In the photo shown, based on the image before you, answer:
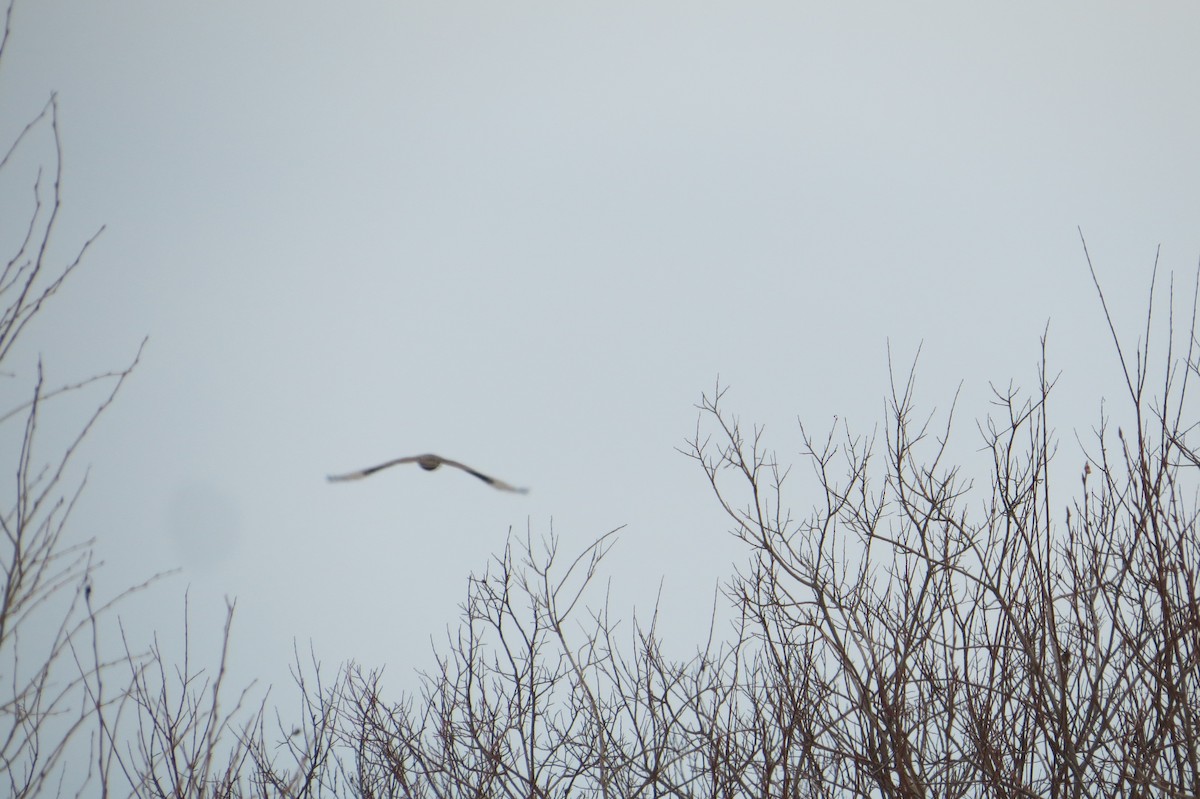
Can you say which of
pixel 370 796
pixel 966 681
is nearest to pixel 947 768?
pixel 966 681

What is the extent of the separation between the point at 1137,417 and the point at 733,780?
7.40 ft

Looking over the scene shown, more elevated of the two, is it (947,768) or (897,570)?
(897,570)

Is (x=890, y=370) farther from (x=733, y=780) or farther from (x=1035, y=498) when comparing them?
(x=733, y=780)

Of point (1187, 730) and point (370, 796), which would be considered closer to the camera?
point (1187, 730)

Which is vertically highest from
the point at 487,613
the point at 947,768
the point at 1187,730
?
the point at 487,613

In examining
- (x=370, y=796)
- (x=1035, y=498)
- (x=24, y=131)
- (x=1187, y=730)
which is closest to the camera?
(x=24, y=131)

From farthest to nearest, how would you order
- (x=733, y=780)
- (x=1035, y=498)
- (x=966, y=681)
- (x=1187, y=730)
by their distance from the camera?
(x=733, y=780), (x=966, y=681), (x=1035, y=498), (x=1187, y=730)

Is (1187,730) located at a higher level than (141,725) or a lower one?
lower

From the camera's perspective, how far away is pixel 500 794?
6.89 meters

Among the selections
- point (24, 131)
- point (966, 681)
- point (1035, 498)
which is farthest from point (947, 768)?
point (24, 131)

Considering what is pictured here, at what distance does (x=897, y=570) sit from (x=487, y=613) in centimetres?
347

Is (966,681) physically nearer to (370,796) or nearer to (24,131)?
(24,131)

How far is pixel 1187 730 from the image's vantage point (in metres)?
2.32

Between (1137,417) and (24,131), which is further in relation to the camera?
(1137,417)
